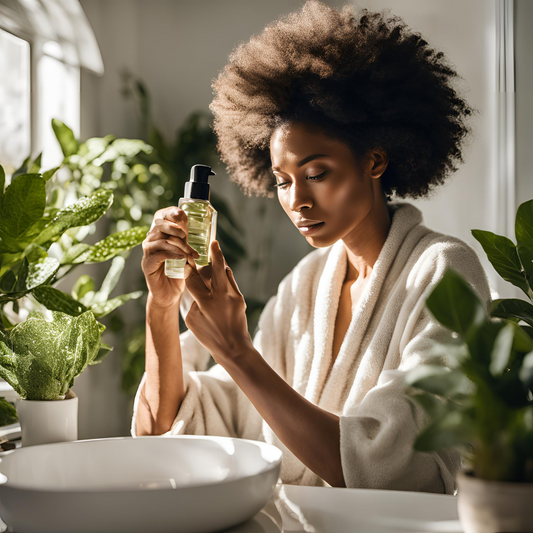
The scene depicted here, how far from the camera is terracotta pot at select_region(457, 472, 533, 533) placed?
1.10 feet

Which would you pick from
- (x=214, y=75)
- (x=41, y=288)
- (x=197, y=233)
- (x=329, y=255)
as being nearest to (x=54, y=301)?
(x=41, y=288)

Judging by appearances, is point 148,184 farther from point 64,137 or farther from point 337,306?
point 337,306

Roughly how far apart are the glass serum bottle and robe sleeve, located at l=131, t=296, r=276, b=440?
26 cm

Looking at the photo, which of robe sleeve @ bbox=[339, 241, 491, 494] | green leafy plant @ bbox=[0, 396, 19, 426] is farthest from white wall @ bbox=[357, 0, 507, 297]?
green leafy plant @ bbox=[0, 396, 19, 426]

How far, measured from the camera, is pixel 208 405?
102cm

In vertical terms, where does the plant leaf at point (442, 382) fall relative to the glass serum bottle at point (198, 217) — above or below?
below

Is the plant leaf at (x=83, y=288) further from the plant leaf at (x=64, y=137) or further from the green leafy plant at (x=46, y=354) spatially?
the green leafy plant at (x=46, y=354)

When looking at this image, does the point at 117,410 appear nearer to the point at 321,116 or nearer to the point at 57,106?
the point at 57,106

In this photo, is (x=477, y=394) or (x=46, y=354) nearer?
(x=477, y=394)

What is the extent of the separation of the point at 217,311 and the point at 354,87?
0.48 meters

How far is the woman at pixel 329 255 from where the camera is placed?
0.80m

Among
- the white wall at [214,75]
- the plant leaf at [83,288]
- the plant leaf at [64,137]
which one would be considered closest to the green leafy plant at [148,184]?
the white wall at [214,75]

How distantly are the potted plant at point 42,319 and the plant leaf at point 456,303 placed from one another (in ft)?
1.54

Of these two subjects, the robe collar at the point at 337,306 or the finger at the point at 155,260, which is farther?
the robe collar at the point at 337,306
